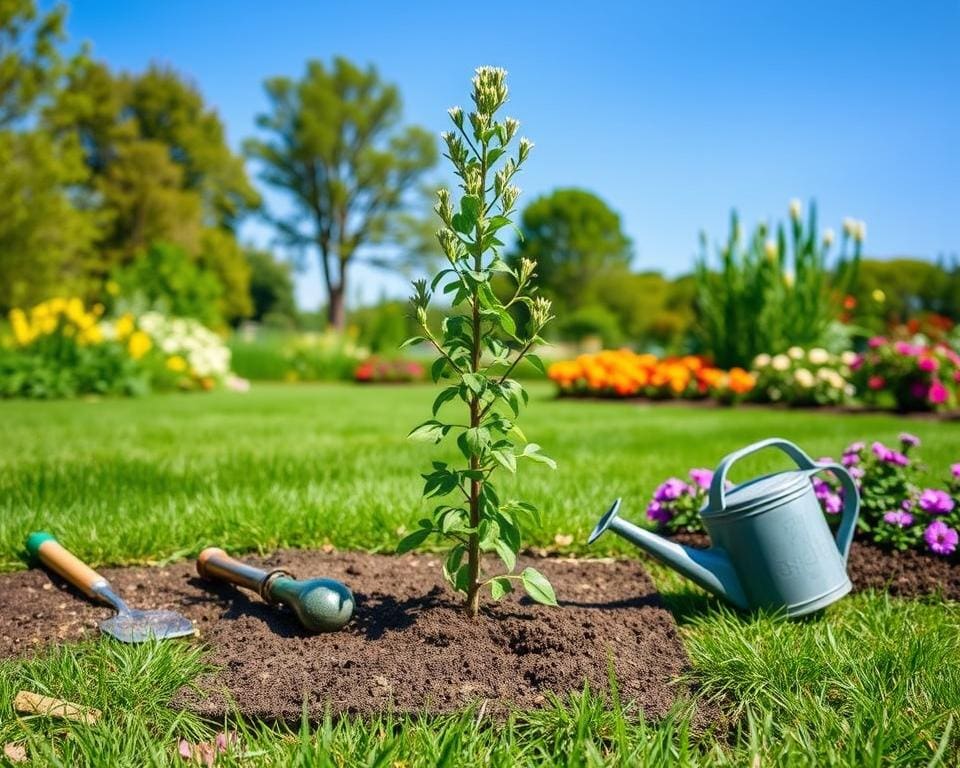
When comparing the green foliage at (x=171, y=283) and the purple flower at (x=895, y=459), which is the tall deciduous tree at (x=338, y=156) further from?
the purple flower at (x=895, y=459)

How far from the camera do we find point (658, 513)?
2.74m

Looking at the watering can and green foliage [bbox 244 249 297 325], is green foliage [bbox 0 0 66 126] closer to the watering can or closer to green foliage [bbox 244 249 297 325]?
the watering can

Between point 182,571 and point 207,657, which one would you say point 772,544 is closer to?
point 207,657

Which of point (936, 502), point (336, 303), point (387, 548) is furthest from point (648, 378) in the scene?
point (336, 303)

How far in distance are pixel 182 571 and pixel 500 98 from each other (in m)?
1.77

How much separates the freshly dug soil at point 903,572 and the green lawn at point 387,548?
4.4 inches

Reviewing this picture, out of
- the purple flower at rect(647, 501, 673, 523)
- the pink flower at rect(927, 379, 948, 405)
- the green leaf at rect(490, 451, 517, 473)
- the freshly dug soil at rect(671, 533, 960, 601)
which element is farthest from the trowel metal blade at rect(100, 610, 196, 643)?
the pink flower at rect(927, 379, 948, 405)

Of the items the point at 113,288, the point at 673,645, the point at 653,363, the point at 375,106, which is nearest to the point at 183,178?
the point at 375,106

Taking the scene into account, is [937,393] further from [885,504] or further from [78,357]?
[78,357]

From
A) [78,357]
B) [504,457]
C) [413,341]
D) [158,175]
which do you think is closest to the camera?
[413,341]

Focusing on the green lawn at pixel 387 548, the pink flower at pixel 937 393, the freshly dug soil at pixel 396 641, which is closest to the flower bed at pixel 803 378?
the pink flower at pixel 937 393

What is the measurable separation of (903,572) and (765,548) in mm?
754

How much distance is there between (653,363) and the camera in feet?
35.6

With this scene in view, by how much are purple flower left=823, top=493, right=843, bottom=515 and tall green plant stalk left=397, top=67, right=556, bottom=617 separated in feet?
4.38
